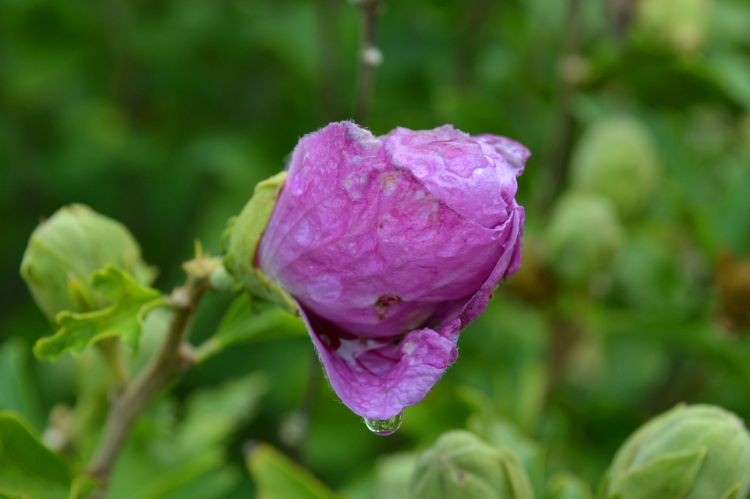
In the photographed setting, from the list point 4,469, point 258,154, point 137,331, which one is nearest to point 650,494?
point 137,331

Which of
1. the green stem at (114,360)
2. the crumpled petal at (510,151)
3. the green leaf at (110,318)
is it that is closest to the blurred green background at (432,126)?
the green stem at (114,360)

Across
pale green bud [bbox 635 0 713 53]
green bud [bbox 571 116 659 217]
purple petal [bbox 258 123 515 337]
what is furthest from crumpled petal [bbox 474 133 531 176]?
pale green bud [bbox 635 0 713 53]

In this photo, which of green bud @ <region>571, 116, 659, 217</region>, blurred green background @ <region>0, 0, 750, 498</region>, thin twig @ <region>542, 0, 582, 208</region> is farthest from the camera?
thin twig @ <region>542, 0, 582, 208</region>

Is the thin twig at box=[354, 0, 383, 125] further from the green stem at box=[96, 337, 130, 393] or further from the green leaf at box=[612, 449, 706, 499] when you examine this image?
the green leaf at box=[612, 449, 706, 499]

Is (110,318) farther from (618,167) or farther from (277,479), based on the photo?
(618,167)

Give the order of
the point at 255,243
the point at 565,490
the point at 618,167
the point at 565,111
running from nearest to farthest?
the point at 255,243, the point at 565,490, the point at 618,167, the point at 565,111

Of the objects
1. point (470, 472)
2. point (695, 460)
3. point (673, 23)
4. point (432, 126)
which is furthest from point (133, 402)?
point (673, 23)
